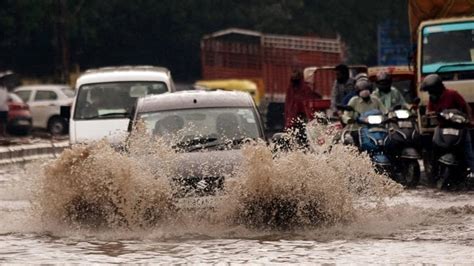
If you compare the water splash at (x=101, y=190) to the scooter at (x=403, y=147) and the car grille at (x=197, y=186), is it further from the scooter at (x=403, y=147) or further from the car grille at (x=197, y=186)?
the scooter at (x=403, y=147)

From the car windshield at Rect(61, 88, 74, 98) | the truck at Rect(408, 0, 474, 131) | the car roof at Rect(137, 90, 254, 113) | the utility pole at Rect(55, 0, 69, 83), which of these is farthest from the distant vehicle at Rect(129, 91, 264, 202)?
the utility pole at Rect(55, 0, 69, 83)

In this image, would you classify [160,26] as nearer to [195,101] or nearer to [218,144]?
[195,101]

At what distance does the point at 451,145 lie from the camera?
1955 cm

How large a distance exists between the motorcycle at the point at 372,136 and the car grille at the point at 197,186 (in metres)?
6.69

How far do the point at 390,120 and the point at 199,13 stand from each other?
4450 centimetres

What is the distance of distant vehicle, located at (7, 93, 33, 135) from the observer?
4269 centimetres

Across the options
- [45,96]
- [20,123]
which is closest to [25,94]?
[45,96]

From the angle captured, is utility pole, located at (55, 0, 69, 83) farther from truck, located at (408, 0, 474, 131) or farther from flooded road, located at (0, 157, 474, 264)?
flooded road, located at (0, 157, 474, 264)

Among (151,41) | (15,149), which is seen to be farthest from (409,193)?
(151,41)

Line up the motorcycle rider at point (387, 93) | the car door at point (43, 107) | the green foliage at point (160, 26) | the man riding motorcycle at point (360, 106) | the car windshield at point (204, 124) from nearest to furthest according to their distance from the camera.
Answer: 1. the car windshield at point (204, 124)
2. the man riding motorcycle at point (360, 106)
3. the motorcycle rider at point (387, 93)
4. the car door at point (43, 107)
5. the green foliage at point (160, 26)

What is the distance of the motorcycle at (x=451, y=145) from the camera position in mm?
19578

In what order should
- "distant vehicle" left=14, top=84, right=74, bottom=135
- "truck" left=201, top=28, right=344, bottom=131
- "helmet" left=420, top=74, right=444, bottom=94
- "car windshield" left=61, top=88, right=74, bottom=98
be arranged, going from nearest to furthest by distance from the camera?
"helmet" left=420, top=74, right=444, bottom=94, "car windshield" left=61, top=88, right=74, bottom=98, "distant vehicle" left=14, top=84, right=74, bottom=135, "truck" left=201, top=28, right=344, bottom=131

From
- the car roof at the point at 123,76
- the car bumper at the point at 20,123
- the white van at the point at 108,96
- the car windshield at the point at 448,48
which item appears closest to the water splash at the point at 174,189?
the white van at the point at 108,96

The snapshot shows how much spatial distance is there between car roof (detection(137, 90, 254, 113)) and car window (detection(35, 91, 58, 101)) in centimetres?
2922
